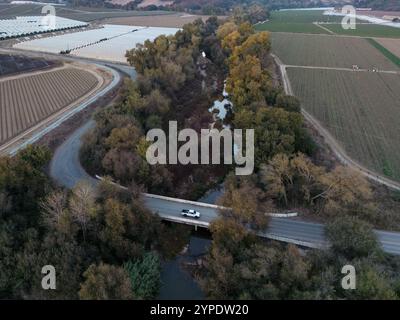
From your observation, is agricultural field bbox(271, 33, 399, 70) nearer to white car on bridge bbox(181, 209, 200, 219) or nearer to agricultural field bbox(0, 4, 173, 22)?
white car on bridge bbox(181, 209, 200, 219)

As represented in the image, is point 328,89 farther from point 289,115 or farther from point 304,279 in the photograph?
point 304,279

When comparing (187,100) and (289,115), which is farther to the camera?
(187,100)

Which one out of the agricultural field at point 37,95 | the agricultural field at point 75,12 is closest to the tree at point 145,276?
the agricultural field at point 37,95

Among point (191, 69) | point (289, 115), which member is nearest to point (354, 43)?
point (191, 69)

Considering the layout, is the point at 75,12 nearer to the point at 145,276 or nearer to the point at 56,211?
the point at 56,211

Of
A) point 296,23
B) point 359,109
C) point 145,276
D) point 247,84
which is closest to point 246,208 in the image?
point 145,276

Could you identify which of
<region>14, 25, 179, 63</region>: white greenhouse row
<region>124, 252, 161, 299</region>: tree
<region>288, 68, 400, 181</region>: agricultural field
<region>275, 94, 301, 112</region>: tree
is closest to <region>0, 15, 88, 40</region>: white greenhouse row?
<region>14, 25, 179, 63</region>: white greenhouse row
